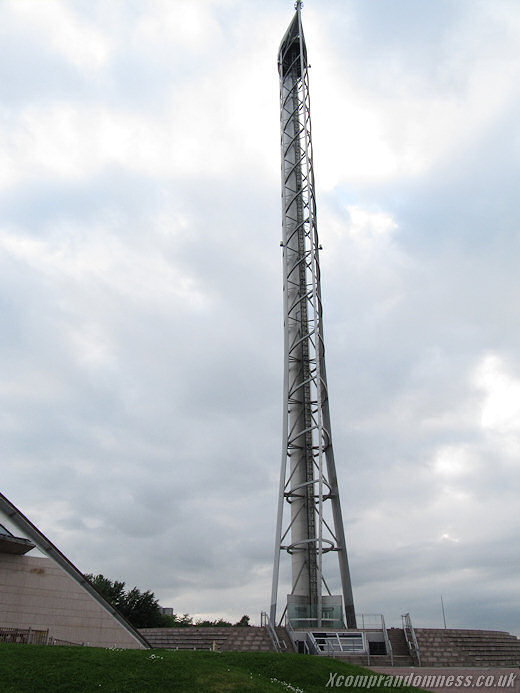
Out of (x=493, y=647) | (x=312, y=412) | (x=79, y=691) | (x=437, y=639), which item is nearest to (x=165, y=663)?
(x=79, y=691)

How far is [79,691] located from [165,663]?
226 centimetres

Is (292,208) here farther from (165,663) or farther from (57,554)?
(165,663)

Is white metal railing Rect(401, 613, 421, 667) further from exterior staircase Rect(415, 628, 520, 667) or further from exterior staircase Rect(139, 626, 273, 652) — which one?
exterior staircase Rect(139, 626, 273, 652)

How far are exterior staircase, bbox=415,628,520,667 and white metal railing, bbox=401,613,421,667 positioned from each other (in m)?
0.22

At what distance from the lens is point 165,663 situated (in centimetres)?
1368

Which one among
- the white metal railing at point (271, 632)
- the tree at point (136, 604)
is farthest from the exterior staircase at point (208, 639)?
the tree at point (136, 604)

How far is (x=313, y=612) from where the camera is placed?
3384 cm

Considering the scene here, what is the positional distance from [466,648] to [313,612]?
9.71m

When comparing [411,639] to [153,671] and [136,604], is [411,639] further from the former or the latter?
[136,604]

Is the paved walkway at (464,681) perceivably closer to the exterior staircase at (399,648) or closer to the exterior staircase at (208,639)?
the exterior staircase at (399,648)

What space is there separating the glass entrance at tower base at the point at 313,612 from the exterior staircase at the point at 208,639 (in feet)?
15.9

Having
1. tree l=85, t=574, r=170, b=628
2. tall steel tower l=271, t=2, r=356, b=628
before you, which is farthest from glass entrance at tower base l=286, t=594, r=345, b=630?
tree l=85, t=574, r=170, b=628

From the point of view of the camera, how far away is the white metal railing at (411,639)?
2542 centimetres

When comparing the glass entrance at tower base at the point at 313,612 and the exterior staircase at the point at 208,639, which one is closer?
the exterior staircase at the point at 208,639
